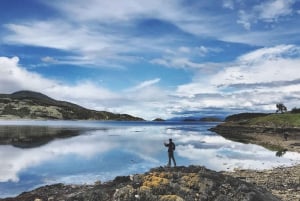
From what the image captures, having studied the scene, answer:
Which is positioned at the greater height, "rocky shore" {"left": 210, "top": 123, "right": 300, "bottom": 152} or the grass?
the grass

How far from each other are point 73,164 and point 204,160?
57.8ft

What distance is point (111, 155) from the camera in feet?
195

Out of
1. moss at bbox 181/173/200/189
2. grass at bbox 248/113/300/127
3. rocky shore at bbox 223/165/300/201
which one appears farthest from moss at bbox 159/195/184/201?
grass at bbox 248/113/300/127

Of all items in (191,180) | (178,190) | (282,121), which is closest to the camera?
(178,190)

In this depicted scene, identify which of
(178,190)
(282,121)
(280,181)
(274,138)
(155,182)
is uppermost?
(282,121)

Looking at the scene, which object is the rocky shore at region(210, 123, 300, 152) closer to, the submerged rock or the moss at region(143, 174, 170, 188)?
the submerged rock

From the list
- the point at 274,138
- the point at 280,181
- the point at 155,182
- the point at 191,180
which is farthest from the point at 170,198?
the point at 274,138

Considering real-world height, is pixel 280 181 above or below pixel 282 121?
below

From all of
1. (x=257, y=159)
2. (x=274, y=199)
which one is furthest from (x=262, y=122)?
(x=274, y=199)

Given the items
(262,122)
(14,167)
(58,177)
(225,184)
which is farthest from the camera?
(262,122)

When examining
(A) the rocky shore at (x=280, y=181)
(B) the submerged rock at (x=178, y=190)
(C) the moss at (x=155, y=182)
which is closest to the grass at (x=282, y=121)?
A: (A) the rocky shore at (x=280, y=181)

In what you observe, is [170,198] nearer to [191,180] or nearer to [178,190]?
[178,190]

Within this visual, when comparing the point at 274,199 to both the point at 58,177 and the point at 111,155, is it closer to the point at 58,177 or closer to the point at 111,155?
the point at 58,177

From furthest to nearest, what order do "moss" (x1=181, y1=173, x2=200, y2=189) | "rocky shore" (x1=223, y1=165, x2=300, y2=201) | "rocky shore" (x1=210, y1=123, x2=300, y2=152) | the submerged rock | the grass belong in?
the grass → "rocky shore" (x1=210, y1=123, x2=300, y2=152) → "rocky shore" (x1=223, y1=165, x2=300, y2=201) → "moss" (x1=181, y1=173, x2=200, y2=189) → the submerged rock
